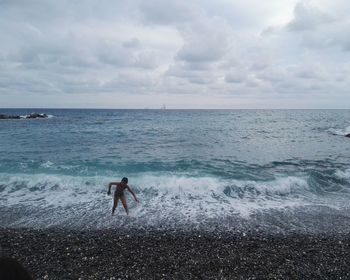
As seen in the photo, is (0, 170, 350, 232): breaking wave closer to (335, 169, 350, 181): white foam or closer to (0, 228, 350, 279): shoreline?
(335, 169, 350, 181): white foam

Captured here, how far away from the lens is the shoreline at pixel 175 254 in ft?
22.0

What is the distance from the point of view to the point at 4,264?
2508 mm

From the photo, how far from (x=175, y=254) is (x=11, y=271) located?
5730 millimetres

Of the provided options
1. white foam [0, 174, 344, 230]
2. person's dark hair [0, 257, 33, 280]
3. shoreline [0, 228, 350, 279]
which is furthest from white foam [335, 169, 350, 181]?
person's dark hair [0, 257, 33, 280]

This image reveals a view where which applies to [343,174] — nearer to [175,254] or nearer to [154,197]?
[154,197]

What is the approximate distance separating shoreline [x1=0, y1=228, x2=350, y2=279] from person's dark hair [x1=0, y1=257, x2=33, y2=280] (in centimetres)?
454

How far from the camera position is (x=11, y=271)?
98.9 inches

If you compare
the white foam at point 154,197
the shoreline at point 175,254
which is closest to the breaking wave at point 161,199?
the white foam at point 154,197

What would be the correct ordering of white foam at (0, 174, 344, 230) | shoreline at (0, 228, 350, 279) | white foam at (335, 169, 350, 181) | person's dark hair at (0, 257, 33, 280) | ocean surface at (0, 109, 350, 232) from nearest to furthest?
person's dark hair at (0, 257, 33, 280)
shoreline at (0, 228, 350, 279)
ocean surface at (0, 109, 350, 232)
white foam at (0, 174, 344, 230)
white foam at (335, 169, 350, 181)

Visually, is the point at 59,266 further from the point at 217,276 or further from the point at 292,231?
the point at 292,231

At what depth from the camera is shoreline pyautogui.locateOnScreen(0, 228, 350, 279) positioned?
6703 mm

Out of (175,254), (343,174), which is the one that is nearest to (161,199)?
(175,254)

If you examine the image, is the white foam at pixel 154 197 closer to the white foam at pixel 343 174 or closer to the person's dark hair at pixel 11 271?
the white foam at pixel 343 174

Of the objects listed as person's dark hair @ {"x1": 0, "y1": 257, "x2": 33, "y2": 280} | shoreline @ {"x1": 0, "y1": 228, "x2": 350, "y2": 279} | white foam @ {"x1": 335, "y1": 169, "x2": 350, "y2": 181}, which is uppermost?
person's dark hair @ {"x1": 0, "y1": 257, "x2": 33, "y2": 280}
